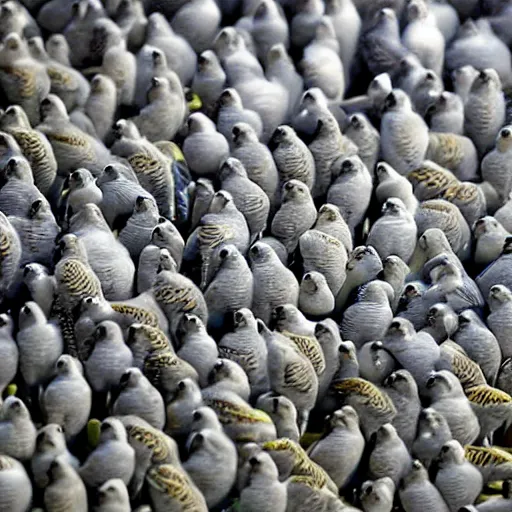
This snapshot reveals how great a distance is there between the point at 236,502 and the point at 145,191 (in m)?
0.49

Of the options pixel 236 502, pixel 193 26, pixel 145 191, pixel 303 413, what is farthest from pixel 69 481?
pixel 193 26

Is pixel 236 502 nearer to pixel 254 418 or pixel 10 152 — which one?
pixel 254 418

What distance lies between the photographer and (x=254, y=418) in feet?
5.14

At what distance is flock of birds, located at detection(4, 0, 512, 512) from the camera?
5.08ft

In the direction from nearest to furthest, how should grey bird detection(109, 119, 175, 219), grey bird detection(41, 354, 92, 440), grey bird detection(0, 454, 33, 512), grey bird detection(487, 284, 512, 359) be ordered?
1. grey bird detection(0, 454, 33, 512)
2. grey bird detection(41, 354, 92, 440)
3. grey bird detection(487, 284, 512, 359)
4. grey bird detection(109, 119, 175, 219)

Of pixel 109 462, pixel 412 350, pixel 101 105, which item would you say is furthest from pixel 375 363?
pixel 101 105

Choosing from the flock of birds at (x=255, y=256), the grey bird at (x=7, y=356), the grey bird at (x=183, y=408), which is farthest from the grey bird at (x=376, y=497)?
the grey bird at (x=7, y=356)

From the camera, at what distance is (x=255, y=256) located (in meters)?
1.75

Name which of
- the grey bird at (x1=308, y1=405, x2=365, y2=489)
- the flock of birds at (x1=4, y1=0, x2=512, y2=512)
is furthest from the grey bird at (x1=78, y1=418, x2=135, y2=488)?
the grey bird at (x1=308, y1=405, x2=365, y2=489)

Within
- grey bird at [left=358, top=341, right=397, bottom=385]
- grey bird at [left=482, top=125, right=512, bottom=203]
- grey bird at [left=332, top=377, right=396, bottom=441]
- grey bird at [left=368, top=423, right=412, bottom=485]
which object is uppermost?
grey bird at [left=482, top=125, right=512, bottom=203]

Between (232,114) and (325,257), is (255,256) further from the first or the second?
(232,114)

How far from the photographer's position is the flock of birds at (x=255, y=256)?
1549 millimetres

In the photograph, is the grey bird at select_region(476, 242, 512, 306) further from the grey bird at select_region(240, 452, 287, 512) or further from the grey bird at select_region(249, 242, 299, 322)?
the grey bird at select_region(240, 452, 287, 512)

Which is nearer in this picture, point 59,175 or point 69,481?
point 69,481
